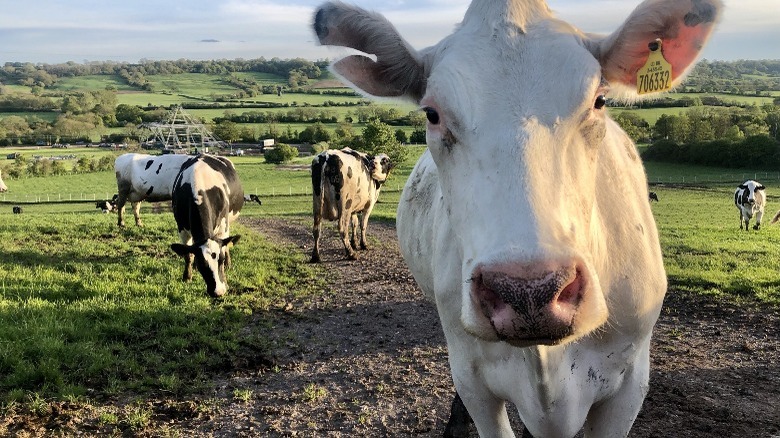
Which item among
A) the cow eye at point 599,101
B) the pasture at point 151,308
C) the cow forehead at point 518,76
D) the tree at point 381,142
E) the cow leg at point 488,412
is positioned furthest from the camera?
the tree at point 381,142

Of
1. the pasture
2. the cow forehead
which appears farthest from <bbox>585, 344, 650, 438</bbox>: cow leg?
the pasture

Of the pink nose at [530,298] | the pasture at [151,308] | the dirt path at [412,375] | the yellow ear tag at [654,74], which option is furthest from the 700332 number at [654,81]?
the pasture at [151,308]

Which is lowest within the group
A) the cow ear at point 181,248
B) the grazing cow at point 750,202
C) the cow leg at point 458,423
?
the grazing cow at point 750,202

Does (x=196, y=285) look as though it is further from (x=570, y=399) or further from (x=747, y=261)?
(x=747, y=261)

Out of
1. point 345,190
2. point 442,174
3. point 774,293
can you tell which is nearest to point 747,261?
point 774,293

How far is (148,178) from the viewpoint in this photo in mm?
14750

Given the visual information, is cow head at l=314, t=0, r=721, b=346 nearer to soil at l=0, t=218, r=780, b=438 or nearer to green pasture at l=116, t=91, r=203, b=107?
soil at l=0, t=218, r=780, b=438

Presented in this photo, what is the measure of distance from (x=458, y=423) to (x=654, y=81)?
3.18 meters

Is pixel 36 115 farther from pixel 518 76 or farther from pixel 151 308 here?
pixel 518 76

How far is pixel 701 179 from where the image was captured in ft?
155

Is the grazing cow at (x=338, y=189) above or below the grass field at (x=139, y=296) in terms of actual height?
above

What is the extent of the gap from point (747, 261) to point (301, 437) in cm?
1063

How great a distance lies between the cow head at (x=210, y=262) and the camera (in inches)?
316

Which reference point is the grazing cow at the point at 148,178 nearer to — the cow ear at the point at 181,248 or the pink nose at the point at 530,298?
the cow ear at the point at 181,248
